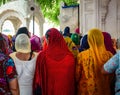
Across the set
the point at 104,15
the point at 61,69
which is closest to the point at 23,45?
the point at 61,69

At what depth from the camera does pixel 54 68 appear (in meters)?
4.45

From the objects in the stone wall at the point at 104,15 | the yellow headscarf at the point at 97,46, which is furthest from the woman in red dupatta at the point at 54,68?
the stone wall at the point at 104,15

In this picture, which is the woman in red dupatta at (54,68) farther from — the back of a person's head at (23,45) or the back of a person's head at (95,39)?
the back of a person's head at (95,39)

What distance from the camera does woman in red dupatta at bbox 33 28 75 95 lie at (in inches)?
174

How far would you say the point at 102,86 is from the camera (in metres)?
4.62

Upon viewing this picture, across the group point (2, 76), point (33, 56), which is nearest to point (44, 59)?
point (33, 56)

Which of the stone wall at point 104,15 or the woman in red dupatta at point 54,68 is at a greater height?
the stone wall at point 104,15

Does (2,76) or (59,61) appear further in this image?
(59,61)

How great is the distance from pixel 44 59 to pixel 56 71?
0.71ft

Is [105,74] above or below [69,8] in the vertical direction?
below

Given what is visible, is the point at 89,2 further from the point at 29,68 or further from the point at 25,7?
the point at 29,68

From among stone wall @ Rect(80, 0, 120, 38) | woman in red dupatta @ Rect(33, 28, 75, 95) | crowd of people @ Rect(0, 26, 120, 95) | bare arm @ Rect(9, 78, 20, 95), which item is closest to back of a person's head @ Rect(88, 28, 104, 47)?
crowd of people @ Rect(0, 26, 120, 95)

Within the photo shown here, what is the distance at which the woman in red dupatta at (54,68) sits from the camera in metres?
4.42

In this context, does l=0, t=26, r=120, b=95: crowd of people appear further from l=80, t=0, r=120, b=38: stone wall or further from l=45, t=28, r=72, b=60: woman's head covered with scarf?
l=80, t=0, r=120, b=38: stone wall
